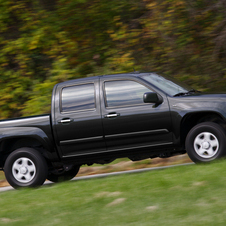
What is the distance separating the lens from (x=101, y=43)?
45.9ft

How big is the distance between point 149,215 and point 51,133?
9.74 feet

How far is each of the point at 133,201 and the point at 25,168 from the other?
8.75 ft

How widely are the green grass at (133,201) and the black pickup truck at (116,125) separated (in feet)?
1.70

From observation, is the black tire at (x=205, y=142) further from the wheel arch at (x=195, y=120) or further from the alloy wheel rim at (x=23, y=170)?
the alloy wheel rim at (x=23, y=170)

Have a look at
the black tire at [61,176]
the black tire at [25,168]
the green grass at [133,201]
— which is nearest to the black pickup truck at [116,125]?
the black tire at [25,168]

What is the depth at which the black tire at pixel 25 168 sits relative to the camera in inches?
272

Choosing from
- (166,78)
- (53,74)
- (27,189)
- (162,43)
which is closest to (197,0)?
(162,43)

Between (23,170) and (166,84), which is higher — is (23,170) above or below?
below

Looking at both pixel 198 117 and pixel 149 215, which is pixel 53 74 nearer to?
pixel 198 117

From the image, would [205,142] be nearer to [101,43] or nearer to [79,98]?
[79,98]

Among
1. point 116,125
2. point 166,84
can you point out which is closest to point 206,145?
point 166,84

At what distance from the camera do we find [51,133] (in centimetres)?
→ 689

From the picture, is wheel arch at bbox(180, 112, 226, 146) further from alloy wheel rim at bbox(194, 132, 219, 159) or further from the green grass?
the green grass

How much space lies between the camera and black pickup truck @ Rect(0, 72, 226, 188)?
6.43m
